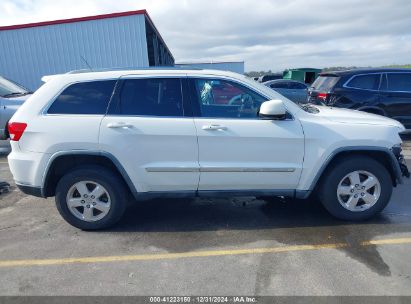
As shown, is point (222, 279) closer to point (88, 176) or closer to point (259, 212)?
point (259, 212)

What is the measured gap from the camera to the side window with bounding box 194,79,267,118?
3.62 meters

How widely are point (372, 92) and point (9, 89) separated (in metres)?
8.59

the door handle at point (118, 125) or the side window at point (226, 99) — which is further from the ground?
the side window at point (226, 99)

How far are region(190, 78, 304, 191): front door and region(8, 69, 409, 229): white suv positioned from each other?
11mm

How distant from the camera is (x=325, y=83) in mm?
8359

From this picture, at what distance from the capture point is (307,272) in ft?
9.60

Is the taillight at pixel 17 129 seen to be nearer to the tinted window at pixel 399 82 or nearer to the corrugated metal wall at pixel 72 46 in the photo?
the tinted window at pixel 399 82

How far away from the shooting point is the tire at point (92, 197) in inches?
143

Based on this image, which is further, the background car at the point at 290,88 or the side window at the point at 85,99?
the background car at the point at 290,88

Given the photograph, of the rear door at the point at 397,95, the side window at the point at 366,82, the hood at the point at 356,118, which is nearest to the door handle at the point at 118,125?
the hood at the point at 356,118

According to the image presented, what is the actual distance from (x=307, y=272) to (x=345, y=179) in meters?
1.32

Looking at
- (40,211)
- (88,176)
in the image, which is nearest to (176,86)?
(88,176)

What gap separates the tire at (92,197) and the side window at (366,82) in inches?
253

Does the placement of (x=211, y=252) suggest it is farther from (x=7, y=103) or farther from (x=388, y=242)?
(x=7, y=103)
